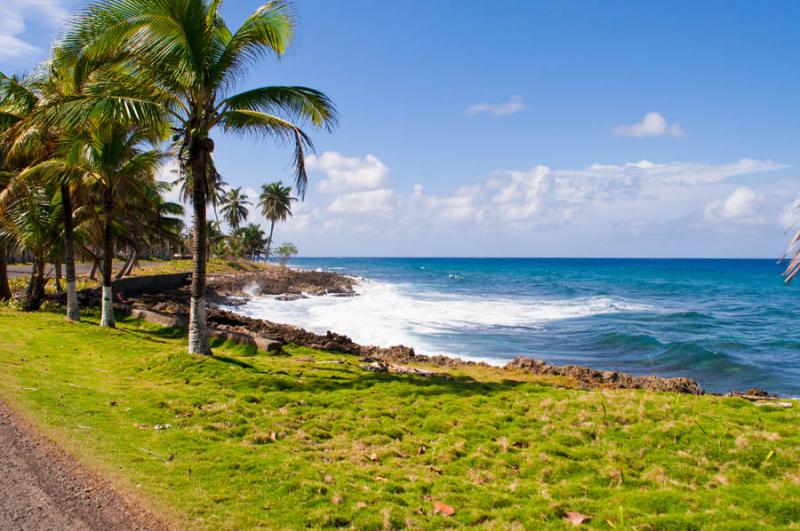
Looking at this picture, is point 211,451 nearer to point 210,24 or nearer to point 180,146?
point 180,146

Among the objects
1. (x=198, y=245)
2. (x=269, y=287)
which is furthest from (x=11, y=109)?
(x=269, y=287)

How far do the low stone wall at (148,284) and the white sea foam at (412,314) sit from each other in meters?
5.82

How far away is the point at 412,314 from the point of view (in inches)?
1314

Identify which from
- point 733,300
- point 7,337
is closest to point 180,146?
point 7,337

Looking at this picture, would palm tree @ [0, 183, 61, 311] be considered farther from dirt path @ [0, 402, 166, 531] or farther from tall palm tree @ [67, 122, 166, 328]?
dirt path @ [0, 402, 166, 531]

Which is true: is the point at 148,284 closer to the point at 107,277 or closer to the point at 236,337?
the point at 107,277

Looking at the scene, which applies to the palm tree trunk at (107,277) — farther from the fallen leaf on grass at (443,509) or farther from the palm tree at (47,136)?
the fallen leaf on grass at (443,509)

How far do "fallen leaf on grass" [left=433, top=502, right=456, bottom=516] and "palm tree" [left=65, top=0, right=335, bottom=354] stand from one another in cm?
764

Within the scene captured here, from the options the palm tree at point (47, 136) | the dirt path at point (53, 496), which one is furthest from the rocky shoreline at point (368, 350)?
the dirt path at point (53, 496)

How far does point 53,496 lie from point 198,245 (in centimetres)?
697

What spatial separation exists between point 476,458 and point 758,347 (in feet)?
72.5

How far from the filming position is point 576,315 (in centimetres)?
3406

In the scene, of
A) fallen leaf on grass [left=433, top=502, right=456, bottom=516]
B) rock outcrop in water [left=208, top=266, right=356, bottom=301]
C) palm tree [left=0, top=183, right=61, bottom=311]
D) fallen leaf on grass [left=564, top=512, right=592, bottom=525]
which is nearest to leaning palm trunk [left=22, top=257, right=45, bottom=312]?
palm tree [left=0, top=183, right=61, bottom=311]

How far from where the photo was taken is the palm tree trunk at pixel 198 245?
11.1 m
